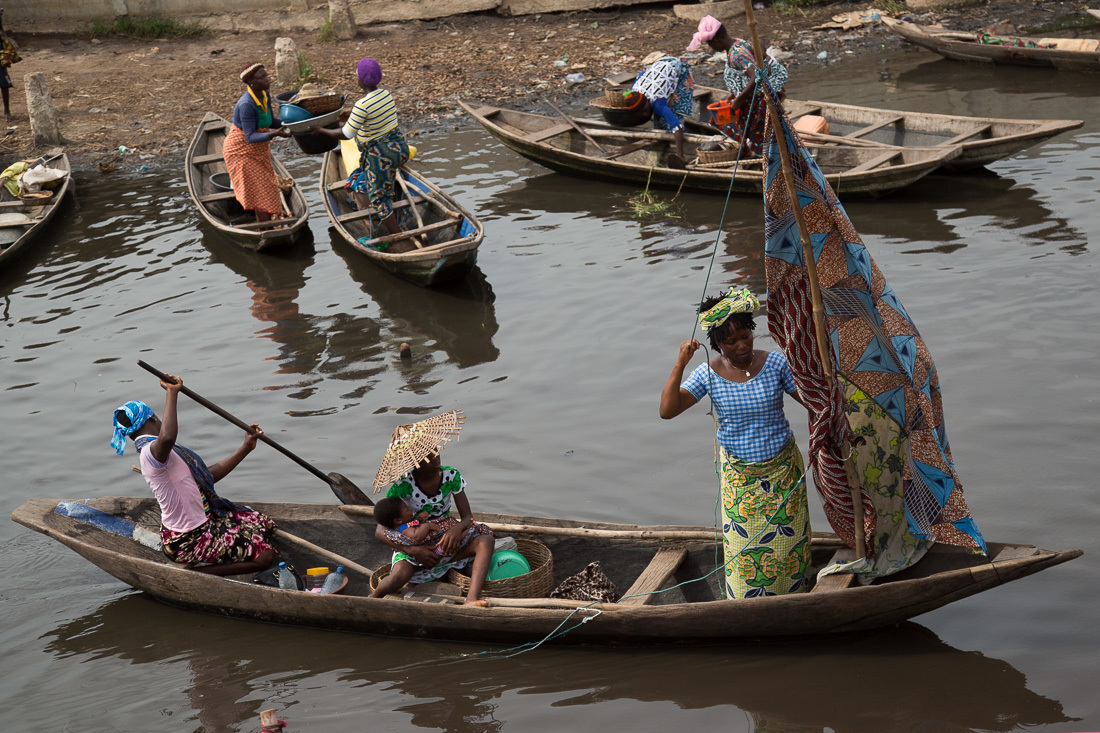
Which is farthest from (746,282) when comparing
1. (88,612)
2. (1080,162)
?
(88,612)

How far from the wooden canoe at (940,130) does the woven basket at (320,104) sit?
450 centimetres

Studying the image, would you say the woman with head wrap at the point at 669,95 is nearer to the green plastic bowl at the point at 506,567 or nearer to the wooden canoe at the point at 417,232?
the wooden canoe at the point at 417,232

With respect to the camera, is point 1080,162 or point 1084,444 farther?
point 1080,162

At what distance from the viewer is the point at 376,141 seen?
884 centimetres

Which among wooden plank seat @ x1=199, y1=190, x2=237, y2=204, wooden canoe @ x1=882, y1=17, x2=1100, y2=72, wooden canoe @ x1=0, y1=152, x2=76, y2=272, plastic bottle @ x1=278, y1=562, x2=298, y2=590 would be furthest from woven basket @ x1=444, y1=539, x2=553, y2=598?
wooden canoe @ x1=882, y1=17, x2=1100, y2=72

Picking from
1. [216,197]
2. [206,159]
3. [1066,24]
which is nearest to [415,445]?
[216,197]

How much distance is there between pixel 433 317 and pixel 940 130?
5442 mm

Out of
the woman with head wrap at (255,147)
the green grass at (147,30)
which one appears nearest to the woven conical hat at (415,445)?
the woman with head wrap at (255,147)

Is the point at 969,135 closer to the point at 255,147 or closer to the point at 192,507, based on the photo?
the point at 255,147

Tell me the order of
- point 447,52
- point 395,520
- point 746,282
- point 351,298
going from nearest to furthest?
point 395,520 < point 746,282 < point 351,298 < point 447,52

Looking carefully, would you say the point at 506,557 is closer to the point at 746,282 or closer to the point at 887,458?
the point at 887,458

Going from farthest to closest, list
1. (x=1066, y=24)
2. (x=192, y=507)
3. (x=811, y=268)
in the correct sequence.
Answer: (x=1066, y=24) → (x=192, y=507) → (x=811, y=268)

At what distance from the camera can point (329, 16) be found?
16688 millimetres

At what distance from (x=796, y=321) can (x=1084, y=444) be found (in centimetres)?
249
